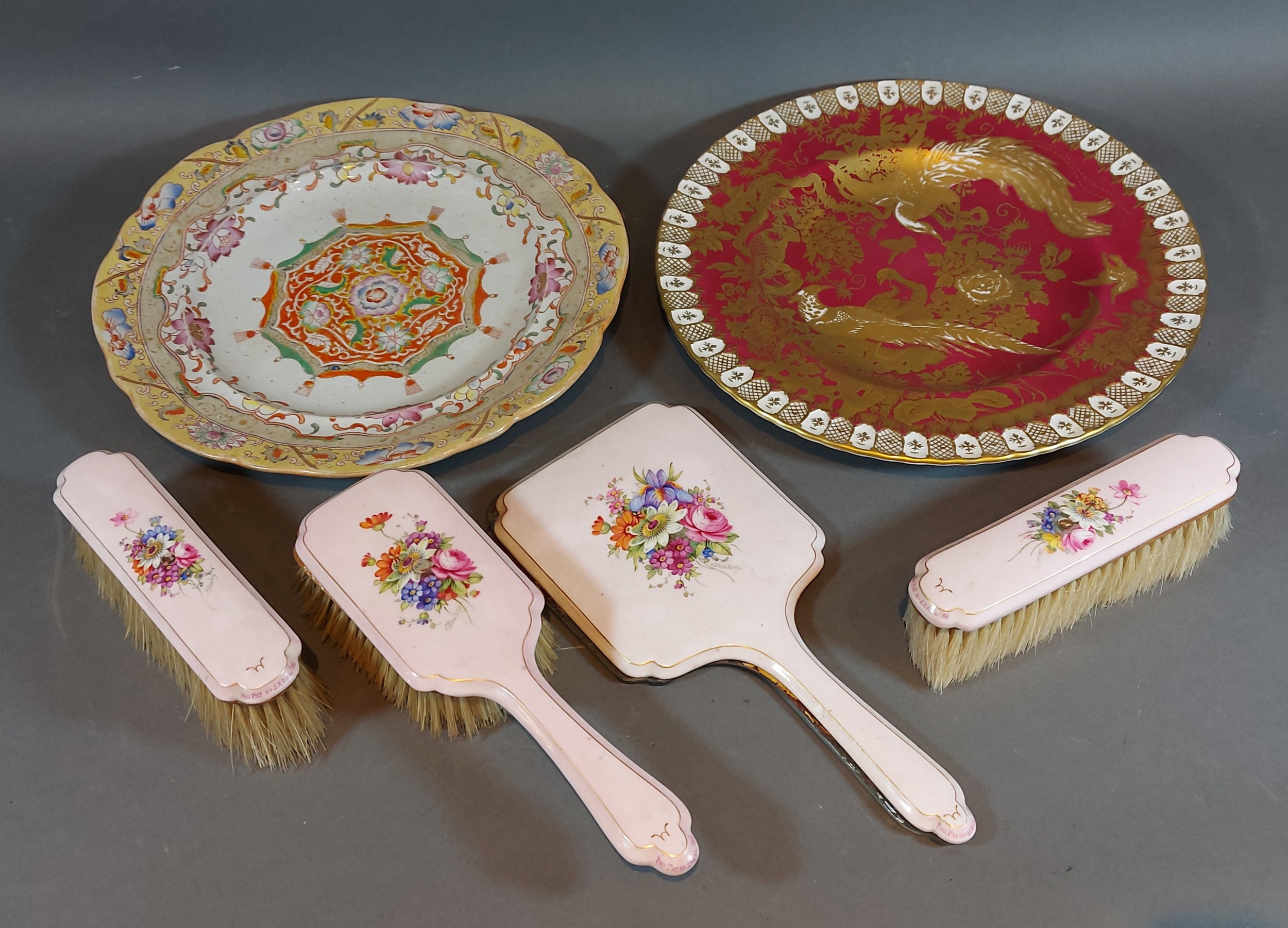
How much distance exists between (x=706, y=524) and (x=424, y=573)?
26 centimetres

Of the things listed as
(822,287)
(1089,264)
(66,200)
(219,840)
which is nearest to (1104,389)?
(1089,264)

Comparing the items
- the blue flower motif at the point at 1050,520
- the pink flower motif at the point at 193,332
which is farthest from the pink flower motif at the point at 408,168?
the blue flower motif at the point at 1050,520

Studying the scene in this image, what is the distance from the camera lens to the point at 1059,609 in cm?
100

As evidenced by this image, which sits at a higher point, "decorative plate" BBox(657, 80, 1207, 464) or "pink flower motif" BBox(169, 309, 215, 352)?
"decorative plate" BBox(657, 80, 1207, 464)

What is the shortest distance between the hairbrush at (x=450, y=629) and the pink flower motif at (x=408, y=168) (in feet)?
1.43

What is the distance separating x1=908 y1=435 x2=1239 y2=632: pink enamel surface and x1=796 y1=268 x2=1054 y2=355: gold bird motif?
176 mm

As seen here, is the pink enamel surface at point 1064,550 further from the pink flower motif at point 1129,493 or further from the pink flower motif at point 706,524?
the pink flower motif at point 706,524

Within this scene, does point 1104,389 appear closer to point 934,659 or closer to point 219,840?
point 934,659

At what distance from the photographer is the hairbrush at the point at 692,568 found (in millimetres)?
912

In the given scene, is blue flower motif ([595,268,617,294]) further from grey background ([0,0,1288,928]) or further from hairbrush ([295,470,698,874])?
hairbrush ([295,470,698,874])

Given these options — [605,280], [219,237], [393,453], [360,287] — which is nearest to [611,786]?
[393,453]

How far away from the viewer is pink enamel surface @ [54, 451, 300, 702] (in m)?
0.91

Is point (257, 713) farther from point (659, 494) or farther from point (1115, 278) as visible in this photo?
point (1115, 278)

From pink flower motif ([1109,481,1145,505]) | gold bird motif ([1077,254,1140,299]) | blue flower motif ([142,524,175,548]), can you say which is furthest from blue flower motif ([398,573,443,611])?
gold bird motif ([1077,254,1140,299])
